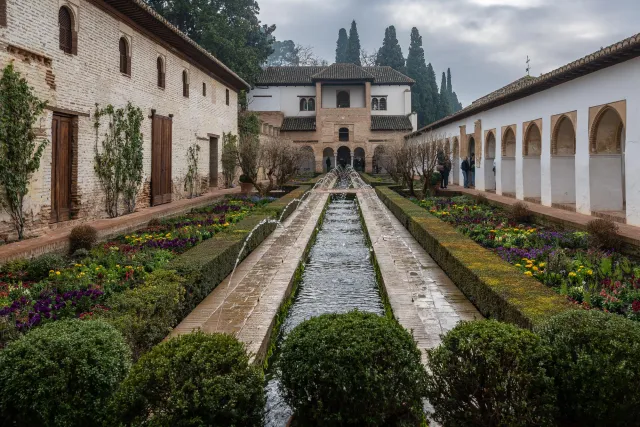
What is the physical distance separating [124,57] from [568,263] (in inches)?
457

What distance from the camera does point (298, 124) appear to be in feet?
149

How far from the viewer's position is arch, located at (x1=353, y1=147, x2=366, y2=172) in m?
46.5

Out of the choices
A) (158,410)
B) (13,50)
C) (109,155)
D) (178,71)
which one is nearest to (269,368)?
(158,410)

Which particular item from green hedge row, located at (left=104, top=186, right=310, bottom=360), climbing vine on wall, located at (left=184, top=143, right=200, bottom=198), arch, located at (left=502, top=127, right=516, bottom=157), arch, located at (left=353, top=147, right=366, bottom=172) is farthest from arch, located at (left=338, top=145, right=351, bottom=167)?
green hedge row, located at (left=104, top=186, right=310, bottom=360)

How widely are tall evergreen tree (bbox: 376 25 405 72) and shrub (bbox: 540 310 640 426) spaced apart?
54.3 m

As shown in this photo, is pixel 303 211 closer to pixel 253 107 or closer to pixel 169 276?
pixel 169 276

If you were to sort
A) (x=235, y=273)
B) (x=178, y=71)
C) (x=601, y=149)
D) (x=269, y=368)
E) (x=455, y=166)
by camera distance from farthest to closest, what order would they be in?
(x=455, y=166) → (x=178, y=71) → (x=601, y=149) → (x=235, y=273) → (x=269, y=368)

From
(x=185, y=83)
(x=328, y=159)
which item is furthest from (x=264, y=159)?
(x=328, y=159)

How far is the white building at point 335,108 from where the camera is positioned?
147ft

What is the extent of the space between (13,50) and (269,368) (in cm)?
763

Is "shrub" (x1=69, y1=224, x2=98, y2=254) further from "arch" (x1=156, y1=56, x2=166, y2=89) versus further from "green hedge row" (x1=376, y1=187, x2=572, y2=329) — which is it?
"arch" (x1=156, y1=56, x2=166, y2=89)

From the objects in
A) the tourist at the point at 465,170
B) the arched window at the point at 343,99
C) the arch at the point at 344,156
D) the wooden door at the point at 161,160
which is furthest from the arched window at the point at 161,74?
the arch at the point at 344,156

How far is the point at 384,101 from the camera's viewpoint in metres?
47.8

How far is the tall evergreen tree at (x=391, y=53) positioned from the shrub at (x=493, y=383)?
179ft
